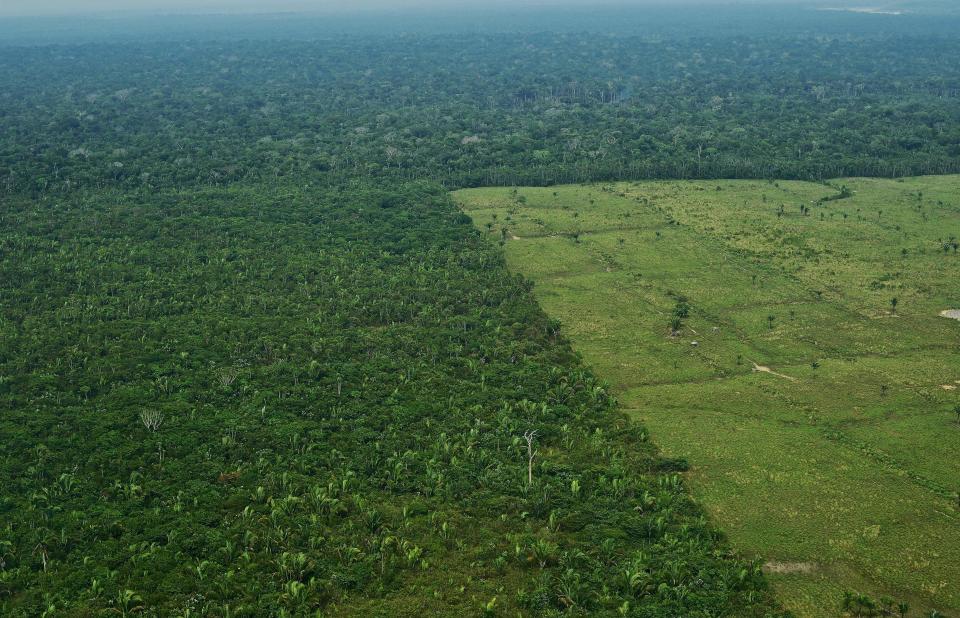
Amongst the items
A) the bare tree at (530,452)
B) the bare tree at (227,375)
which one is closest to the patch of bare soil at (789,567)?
the bare tree at (530,452)

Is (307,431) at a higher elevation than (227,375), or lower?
lower

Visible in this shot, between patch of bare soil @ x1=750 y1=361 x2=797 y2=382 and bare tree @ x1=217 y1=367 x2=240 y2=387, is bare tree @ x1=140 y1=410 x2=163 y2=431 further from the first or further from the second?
→ patch of bare soil @ x1=750 y1=361 x2=797 y2=382

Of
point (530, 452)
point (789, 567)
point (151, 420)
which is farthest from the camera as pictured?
point (151, 420)

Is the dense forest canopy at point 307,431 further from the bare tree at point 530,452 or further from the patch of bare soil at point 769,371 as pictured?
the patch of bare soil at point 769,371

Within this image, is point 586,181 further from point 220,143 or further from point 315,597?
point 315,597

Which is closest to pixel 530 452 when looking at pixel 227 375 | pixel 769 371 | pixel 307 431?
pixel 307 431

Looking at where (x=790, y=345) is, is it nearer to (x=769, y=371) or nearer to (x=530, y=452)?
(x=769, y=371)

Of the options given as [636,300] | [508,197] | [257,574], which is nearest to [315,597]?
[257,574]
